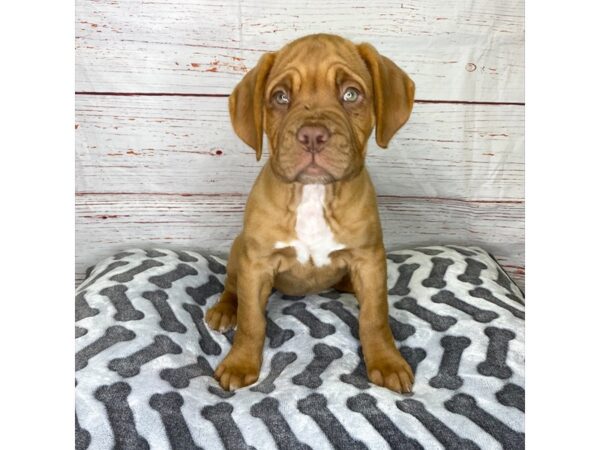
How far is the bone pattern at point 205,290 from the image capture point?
2.97m

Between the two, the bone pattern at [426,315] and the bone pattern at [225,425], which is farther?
the bone pattern at [426,315]

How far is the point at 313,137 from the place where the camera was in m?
2.05

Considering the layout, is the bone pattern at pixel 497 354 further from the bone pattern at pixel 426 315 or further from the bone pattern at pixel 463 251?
the bone pattern at pixel 463 251

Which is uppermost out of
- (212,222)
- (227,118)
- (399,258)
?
(227,118)

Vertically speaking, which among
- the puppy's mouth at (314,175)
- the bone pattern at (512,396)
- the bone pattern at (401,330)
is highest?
the puppy's mouth at (314,175)

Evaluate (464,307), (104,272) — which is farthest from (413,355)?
(104,272)

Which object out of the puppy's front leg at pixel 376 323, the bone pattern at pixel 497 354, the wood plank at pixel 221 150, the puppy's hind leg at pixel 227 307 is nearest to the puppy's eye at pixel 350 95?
the puppy's front leg at pixel 376 323

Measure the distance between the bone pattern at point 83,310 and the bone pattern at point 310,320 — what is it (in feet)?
2.86

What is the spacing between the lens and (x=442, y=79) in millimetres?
3557

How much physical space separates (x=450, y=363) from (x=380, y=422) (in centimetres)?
57

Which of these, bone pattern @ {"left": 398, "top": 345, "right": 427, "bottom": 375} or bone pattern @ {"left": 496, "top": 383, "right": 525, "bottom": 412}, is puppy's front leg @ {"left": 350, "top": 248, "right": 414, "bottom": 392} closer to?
bone pattern @ {"left": 398, "top": 345, "right": 427, "bottom": 375}

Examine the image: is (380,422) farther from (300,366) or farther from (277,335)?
(277,335)

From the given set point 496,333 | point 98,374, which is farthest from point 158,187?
point 496,333

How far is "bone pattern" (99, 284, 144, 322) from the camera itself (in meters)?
2.55
